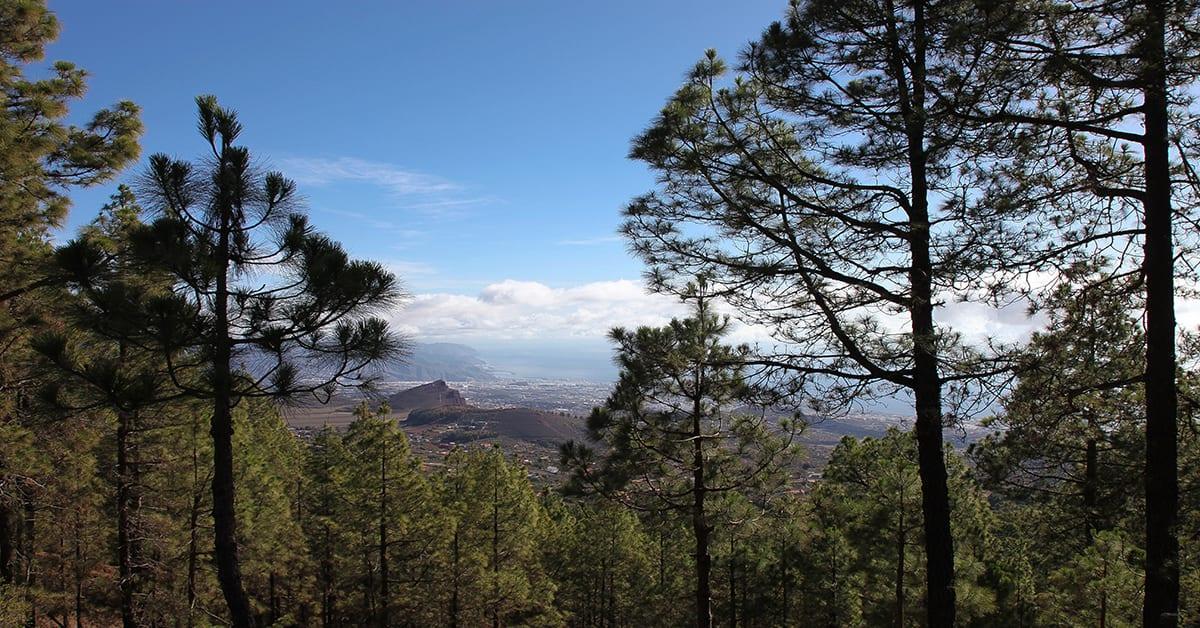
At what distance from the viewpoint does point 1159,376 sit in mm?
4910

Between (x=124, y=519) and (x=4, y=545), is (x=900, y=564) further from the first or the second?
(x=4, y=545)

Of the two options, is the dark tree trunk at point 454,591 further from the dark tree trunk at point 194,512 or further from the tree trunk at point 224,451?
the tree trunk at point 224,451

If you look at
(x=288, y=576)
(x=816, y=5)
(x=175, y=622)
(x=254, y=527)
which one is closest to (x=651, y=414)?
(x=816, y=5)

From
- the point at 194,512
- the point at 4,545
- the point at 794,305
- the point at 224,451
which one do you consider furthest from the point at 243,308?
the point at 194,512

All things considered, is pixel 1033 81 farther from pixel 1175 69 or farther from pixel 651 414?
pixel 651 414

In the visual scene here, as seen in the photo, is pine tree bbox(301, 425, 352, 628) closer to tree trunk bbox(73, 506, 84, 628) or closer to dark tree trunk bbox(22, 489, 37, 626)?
tree trunk bbox(73, 506, 84, 628)

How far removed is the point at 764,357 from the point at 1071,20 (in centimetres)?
385

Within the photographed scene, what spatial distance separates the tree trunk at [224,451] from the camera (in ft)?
17.7

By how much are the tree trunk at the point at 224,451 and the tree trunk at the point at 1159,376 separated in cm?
785

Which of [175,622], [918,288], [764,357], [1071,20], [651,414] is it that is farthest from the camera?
[175,622]

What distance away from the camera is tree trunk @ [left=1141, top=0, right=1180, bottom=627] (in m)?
4.82

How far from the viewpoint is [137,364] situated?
19.1 feet

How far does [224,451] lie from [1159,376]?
8.38 metres

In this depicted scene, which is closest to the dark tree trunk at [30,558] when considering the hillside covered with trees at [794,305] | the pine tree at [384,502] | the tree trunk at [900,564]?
the hillside covered with trees at [794,305]
